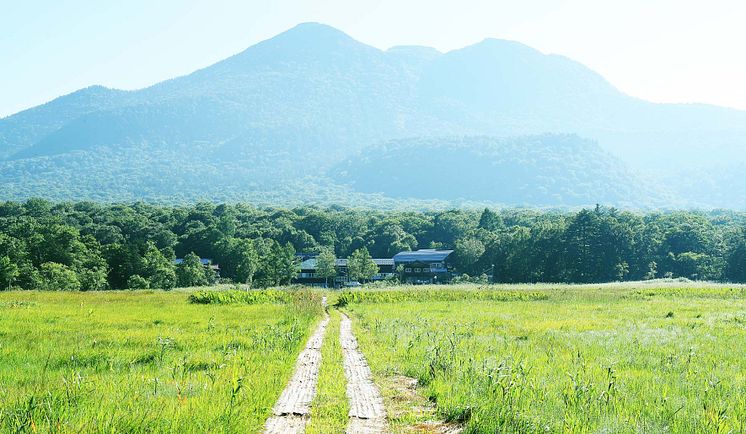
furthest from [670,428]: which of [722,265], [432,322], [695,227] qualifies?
[695,227]

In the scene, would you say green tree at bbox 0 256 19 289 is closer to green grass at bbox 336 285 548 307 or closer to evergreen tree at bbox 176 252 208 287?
evergreen tree at bbox 176 252 208 287

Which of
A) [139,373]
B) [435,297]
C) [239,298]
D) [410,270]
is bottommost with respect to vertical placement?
[410,270]

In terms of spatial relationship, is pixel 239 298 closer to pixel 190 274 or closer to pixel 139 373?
pixel 139 373

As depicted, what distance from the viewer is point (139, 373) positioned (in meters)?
13.2

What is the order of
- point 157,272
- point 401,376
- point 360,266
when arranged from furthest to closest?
point 360,266 < point 157,272 < point 401,376

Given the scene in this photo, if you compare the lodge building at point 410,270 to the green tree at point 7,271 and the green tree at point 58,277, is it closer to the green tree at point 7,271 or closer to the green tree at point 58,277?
the green tree at point 58,277

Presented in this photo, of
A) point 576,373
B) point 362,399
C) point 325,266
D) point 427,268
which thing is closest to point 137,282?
point 325,266

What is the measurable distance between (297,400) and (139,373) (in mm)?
4486

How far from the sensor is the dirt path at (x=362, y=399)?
31.1 feet

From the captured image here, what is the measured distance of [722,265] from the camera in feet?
308

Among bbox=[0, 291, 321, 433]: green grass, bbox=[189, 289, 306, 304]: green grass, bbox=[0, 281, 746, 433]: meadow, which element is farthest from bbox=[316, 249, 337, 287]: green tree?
bbox=[0, 281, 746, 433]: meadow

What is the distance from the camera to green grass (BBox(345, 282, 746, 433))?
361 inches

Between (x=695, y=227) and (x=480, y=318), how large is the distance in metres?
93.4

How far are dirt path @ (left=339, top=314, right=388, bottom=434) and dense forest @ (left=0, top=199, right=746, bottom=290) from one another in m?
64.2
